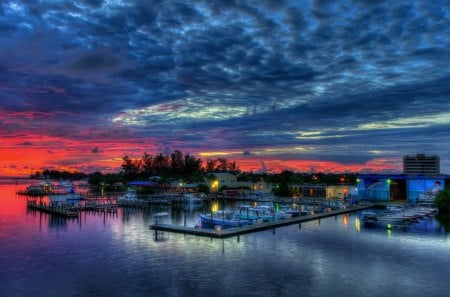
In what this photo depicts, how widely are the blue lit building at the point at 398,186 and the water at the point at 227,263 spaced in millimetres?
28067

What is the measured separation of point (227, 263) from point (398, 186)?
208ft

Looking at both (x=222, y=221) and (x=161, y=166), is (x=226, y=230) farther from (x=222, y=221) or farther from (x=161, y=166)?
(x=161, y=166)

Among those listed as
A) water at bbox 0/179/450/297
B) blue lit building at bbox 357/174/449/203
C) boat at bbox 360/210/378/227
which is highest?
blue lit building at bbox 357/174/449/203

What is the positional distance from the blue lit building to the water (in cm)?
2807

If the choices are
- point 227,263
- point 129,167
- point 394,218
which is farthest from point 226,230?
point 129,167

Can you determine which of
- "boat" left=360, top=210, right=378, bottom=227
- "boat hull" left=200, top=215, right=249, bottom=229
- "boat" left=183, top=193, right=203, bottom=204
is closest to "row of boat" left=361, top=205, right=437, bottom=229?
"boat" left=360, top=210, right=378, bottom=227

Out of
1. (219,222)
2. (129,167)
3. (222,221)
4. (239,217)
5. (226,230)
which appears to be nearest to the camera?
(226,230)

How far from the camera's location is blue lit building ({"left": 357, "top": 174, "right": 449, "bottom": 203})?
71938 mm

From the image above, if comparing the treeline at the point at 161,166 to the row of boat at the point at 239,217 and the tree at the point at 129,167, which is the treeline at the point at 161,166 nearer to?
the tree at the point at 129,167

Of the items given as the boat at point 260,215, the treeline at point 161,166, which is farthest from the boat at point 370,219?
the treeline at point 161,166

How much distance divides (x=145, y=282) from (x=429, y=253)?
23.3m

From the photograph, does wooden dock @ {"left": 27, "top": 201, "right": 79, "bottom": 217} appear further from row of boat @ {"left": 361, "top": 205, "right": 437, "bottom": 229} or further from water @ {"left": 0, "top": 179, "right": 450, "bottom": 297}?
row of boat @ {"left": 361, "top": 205, "right": 437, "bottom": 229}

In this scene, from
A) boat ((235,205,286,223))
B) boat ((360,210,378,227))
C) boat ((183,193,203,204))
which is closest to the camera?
boat ((360,210,378,227))

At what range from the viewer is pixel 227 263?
29.8 meters
